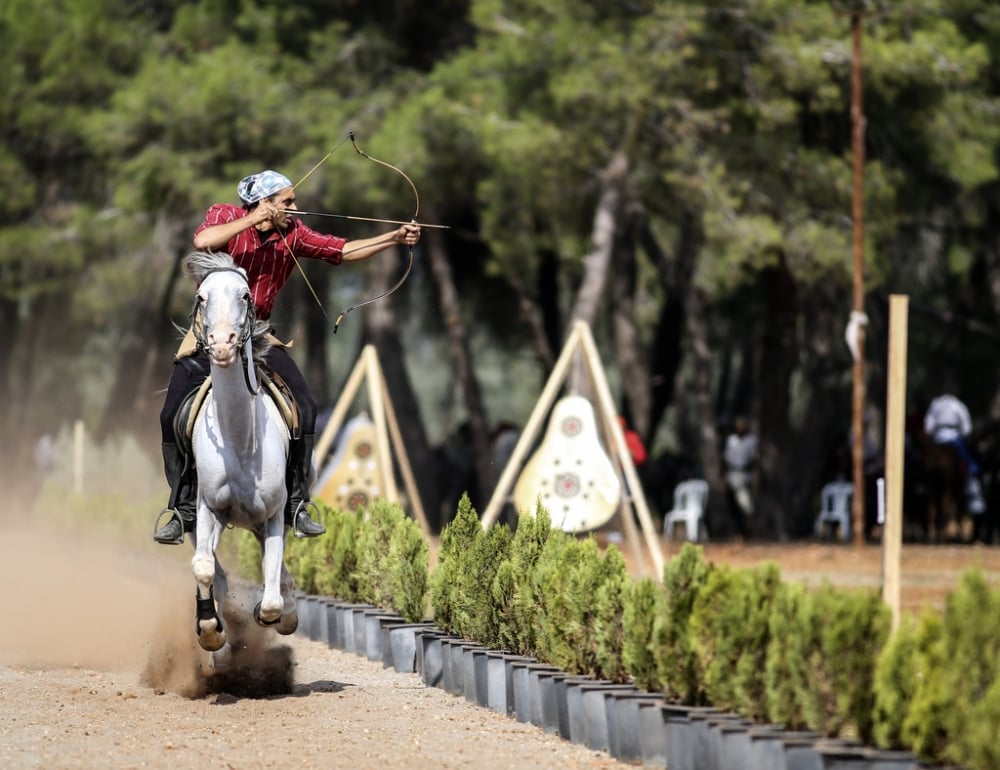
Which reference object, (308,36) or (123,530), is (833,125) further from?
(123,530)

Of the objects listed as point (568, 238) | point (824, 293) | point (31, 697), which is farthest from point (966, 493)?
point (31, 697)

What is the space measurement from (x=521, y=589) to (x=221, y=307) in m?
2.41

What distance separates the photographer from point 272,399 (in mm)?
11781

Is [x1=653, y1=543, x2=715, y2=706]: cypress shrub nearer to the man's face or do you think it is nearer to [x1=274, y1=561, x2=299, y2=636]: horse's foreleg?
[x1=274, y1=561, x2=299, y2=636]: horse's foreleg

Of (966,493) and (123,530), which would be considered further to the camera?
(966,493)

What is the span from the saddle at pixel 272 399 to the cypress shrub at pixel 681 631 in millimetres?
3524

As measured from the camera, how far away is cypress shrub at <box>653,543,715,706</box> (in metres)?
8.85

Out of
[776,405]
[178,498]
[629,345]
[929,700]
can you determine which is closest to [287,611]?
[178,498]

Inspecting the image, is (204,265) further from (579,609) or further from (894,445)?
(894,445)

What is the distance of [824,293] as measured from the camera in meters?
34.5

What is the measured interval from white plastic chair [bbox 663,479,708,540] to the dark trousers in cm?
1932

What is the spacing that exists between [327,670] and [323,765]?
4.50 metres

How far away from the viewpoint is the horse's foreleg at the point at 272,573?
37.8 ft

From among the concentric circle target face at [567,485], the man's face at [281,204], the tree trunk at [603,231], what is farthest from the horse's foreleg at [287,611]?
the tree trunk at [603,231]
